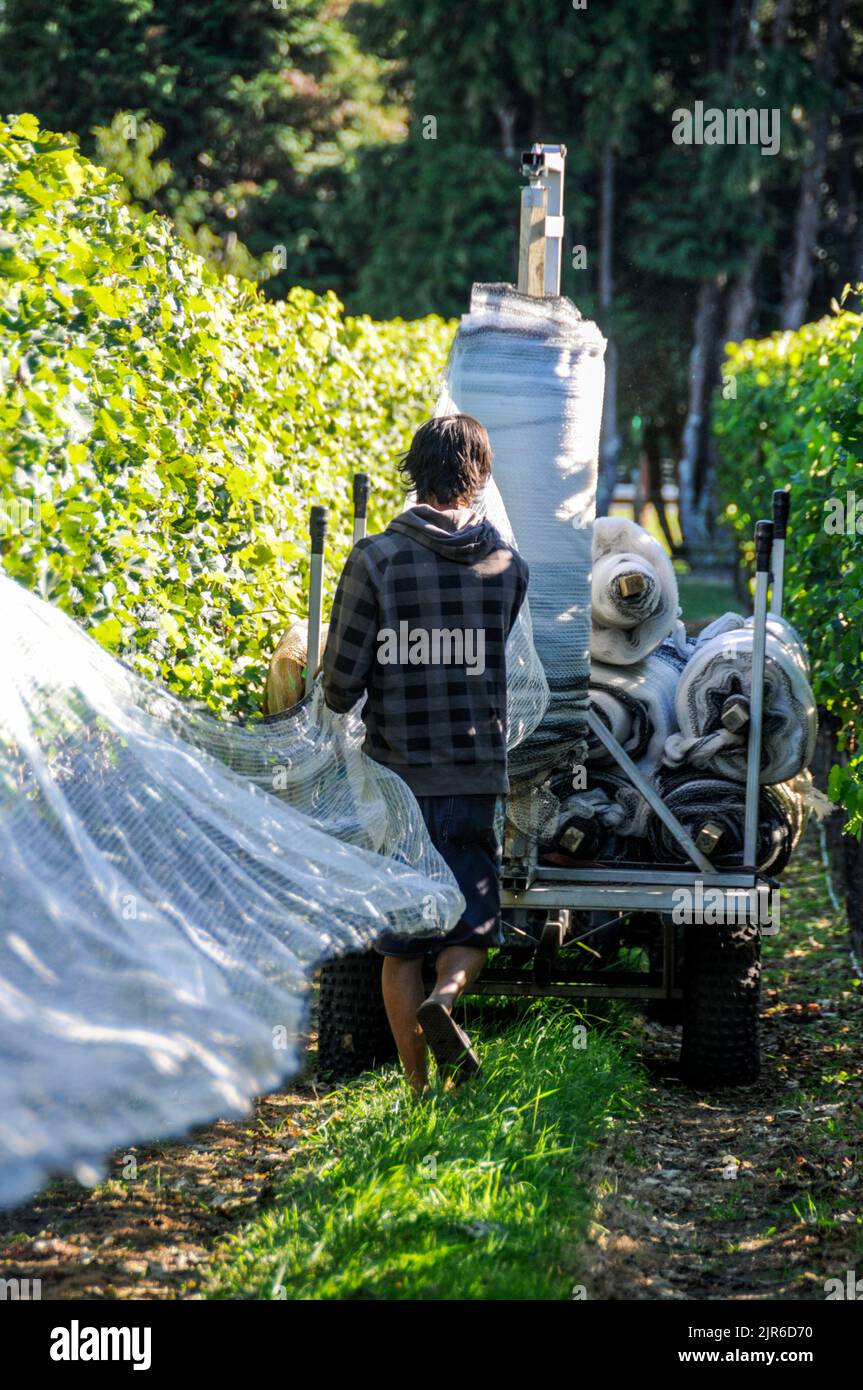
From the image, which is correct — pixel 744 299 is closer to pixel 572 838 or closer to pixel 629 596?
pixel 629 596

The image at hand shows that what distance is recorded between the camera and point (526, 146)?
118 feet

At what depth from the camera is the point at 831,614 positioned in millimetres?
7402

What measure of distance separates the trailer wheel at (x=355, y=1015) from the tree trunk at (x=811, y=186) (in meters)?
29.2

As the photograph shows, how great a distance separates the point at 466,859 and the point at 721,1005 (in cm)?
157

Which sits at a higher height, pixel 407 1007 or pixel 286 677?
pixel 286 677

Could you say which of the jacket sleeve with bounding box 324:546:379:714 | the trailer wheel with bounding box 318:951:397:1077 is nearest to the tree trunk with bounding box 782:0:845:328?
the trailer wheel with bounding box 318:951:397:1077

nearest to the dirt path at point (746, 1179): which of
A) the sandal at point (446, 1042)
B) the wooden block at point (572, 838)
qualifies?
the sandal at point (446, 1042)

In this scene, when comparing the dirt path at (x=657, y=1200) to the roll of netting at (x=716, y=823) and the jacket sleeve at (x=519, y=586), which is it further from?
the jacket sleeve at (x=519, y=586)

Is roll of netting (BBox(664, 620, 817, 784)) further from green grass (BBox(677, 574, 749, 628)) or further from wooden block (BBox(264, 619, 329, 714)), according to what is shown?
green grass (BBox(677, 574, 749, 628))

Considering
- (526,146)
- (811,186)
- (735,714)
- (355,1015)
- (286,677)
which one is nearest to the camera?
(355,1015)

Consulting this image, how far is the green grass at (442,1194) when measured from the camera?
386 cm

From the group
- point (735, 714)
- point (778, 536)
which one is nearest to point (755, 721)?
point (735, 714)

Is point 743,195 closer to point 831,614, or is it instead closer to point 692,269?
point 692,269

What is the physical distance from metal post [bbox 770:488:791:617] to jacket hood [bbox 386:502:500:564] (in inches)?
60.1
